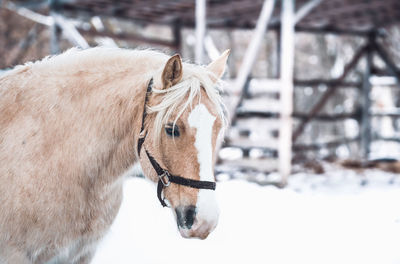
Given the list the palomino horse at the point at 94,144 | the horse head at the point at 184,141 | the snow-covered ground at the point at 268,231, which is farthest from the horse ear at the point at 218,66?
the snow-covered ground at the point at 268,231

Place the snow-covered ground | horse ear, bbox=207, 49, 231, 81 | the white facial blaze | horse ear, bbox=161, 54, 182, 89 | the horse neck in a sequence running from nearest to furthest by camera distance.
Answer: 1. the white facial blaze
2. horse ear, bbox=161, 54, 182, 89
3. the horse neck
4. horse ear, bbox=207, 49, 231, 81
5. the snow-covered ground

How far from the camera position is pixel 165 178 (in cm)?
189

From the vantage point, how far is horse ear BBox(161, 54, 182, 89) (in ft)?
6.01

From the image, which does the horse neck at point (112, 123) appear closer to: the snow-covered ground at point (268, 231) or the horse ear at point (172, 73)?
the horse ear at point (172, 73)

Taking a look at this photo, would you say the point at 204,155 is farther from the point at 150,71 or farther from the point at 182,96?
the point at 150,71

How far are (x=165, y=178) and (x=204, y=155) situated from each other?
26cm

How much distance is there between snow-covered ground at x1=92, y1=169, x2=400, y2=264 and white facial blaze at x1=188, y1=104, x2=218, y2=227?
699 mm

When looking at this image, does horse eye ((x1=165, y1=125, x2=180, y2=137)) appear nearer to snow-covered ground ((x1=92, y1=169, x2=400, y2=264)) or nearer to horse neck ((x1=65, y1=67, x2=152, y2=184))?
horse neck ((x1=65, y1=67, x2=152, y2=184))

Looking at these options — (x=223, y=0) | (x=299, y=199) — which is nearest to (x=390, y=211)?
(x=299, y=199)

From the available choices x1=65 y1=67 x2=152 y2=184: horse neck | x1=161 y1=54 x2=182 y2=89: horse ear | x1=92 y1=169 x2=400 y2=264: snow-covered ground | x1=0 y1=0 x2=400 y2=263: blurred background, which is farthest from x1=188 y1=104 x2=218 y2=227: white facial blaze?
x1=0 y1=0 x2=400 y2=263: blurred background

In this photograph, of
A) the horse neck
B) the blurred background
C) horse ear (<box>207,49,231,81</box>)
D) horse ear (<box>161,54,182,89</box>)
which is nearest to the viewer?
horse ear (<box>161,54,182,89</box>)

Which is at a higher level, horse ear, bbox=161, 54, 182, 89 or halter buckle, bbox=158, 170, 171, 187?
horse ear, bbox=161, 54, 182, 89

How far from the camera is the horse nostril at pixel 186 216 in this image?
5.73 ft

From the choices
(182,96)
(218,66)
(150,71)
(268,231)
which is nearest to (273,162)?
(268,231)
